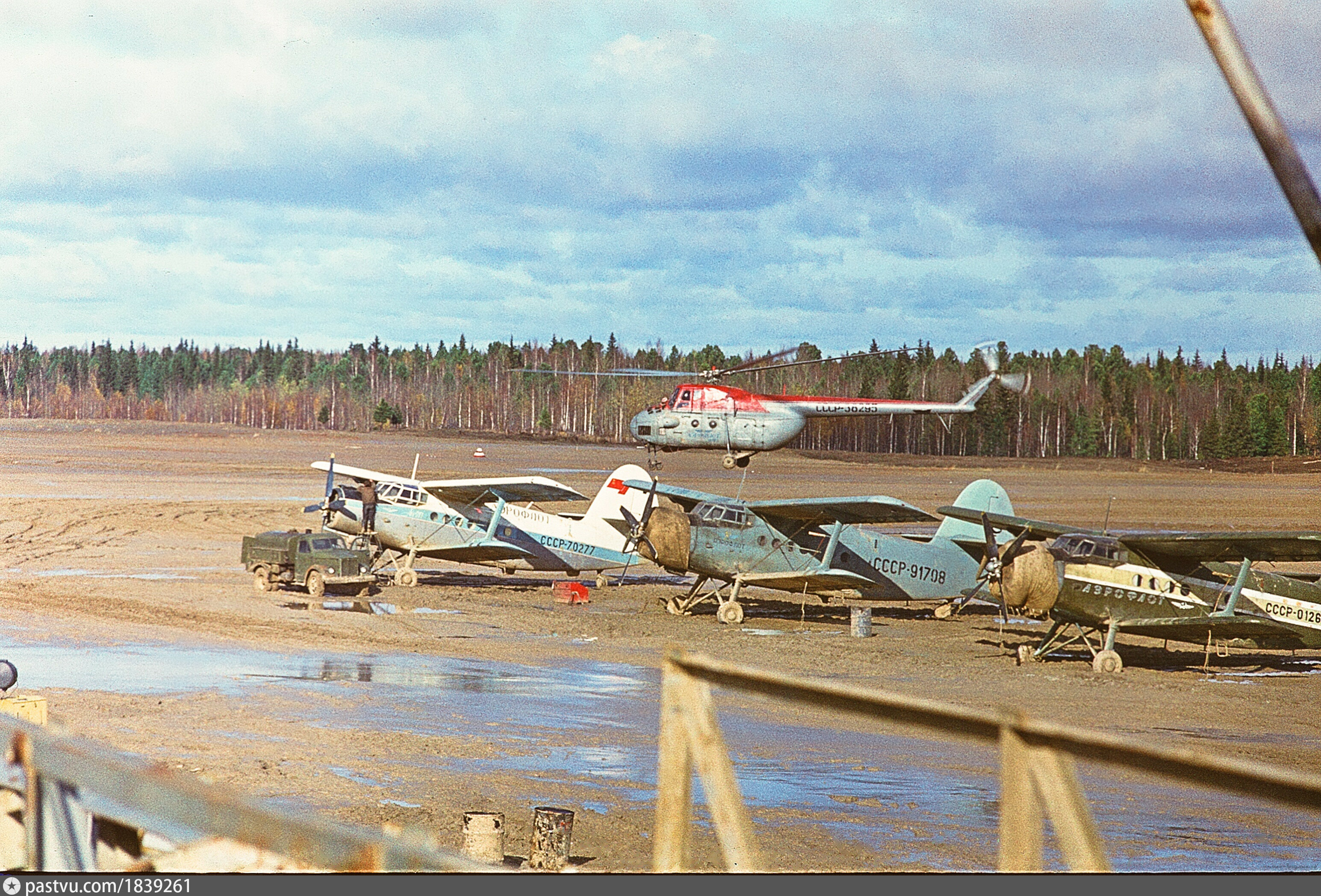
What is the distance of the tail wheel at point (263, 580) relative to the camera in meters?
21.8

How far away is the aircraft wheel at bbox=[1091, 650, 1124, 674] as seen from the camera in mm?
17391

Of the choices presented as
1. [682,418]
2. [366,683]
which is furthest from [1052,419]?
[366,683]

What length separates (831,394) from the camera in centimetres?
4934

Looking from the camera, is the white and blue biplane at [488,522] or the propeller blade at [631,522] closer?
the propeller blade at [631,522]

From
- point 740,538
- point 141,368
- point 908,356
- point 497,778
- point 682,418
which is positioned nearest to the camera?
point 497,778

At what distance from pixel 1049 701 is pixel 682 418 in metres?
12.9

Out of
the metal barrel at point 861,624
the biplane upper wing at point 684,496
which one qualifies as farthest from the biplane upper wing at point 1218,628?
the biplane upper wing at point 684,496

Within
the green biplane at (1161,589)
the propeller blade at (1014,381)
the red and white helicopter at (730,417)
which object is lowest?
the green biplane at (1161,589)

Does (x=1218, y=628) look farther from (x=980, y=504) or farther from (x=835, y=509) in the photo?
(x=980, y=504)

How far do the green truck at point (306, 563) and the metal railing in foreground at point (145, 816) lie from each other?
17.9 meters

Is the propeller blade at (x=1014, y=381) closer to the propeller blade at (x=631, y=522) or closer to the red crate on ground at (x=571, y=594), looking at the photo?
the propeller blade at (x=631, y=522)

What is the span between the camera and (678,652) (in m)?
3.60

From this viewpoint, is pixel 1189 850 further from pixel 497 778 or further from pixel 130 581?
pixel 130 581
